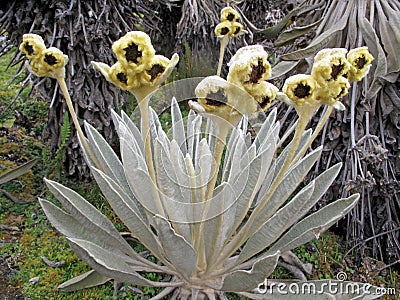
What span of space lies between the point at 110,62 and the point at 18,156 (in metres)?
0.58

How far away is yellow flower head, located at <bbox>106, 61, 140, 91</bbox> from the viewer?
0.72 m

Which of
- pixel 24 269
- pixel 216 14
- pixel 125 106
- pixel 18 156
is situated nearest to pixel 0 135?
pixel 18 156

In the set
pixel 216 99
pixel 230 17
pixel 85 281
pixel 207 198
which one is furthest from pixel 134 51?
pixel 85 281

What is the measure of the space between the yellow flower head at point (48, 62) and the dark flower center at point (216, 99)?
0.37 m

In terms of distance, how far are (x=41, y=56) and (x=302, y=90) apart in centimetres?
54

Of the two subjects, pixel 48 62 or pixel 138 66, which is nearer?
pixel 138 66

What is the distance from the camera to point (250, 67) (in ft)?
2.25

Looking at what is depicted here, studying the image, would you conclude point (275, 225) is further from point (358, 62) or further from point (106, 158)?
point (106, 158)

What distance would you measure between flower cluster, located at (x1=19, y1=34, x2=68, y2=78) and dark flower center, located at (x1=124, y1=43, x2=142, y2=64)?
10.8 inches

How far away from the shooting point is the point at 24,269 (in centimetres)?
127

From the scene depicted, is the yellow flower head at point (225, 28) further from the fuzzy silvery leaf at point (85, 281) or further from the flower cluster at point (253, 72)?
the fuzzy silvery leaf at point (85, 281)

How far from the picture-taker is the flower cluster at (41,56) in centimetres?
85

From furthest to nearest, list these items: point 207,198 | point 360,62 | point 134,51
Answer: point 207,198 → point 360,62 → point 134,51

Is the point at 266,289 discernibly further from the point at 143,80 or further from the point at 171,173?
the point at 143,80
